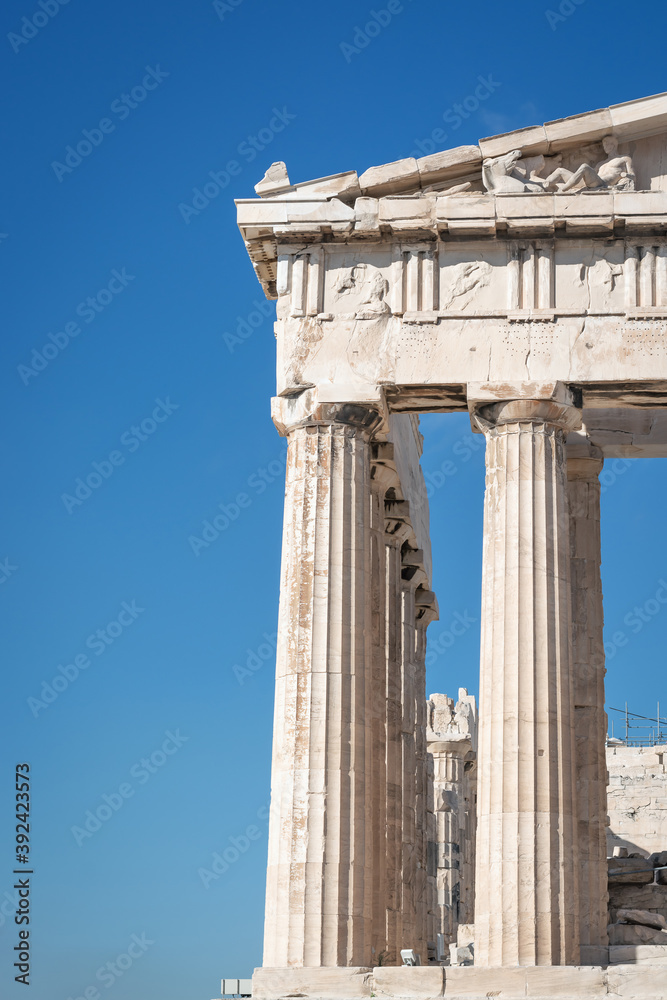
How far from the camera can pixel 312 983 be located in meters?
29.4

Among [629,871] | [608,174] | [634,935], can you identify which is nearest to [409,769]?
[629,871]

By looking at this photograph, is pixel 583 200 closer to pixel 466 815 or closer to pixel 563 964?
pixel 563 964

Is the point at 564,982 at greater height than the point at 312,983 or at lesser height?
greater

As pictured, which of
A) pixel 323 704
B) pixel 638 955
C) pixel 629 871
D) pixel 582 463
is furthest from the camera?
pixel 629 871

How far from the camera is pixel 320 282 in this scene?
33.6 m

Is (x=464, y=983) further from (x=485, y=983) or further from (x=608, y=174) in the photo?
(x=608, y=174)

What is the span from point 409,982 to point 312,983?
1661 mm

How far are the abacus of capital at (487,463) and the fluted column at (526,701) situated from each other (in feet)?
0.13

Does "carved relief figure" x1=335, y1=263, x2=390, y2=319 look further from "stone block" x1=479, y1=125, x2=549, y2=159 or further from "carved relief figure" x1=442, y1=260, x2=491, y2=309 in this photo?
"stone block" x1=479, y1=125, x2=549, y2=159

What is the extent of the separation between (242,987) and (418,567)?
551 inches

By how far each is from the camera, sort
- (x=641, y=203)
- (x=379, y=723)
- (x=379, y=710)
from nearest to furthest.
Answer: (x=641, y=203) < (x=379, y=723) < (x=379, y=710)

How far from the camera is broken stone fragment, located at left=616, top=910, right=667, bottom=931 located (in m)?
35.3

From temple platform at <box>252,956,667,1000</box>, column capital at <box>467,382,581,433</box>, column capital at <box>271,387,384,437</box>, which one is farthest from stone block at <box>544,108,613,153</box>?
temple platform at <box>252,956,667,1000</box>

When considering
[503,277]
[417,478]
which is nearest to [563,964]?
[503,277]
